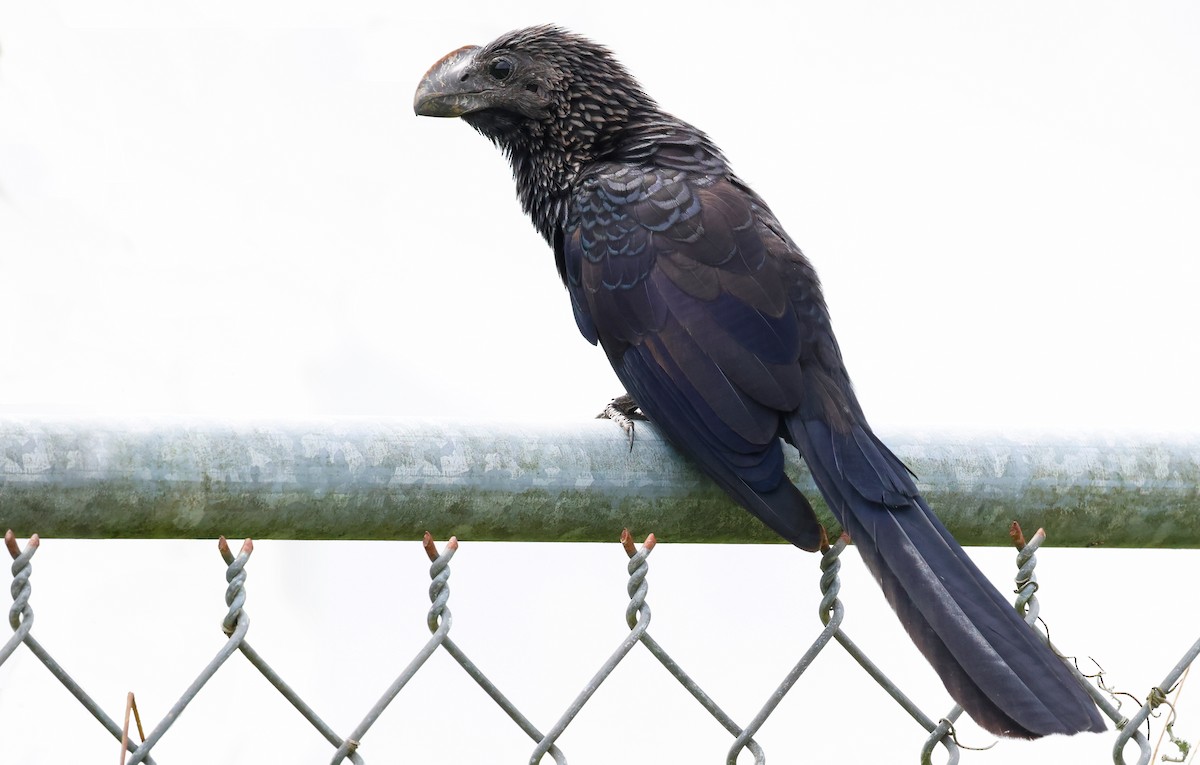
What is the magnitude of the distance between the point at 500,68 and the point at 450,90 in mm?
169

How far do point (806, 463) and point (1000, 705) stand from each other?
81cm

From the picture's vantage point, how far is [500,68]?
3451mm

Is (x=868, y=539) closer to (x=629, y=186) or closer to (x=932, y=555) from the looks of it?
(x=932, y=555)

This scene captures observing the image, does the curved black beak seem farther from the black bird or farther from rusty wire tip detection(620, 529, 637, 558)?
rusty wire tip detection(620, 529, 637, 558)

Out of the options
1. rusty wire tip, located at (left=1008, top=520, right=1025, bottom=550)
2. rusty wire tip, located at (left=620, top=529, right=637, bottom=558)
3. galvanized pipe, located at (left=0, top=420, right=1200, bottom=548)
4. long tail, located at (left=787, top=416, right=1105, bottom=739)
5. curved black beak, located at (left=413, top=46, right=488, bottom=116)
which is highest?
curved black beak, located at (left=413, top=46, right=488, bottom=116)

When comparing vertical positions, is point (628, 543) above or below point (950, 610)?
above

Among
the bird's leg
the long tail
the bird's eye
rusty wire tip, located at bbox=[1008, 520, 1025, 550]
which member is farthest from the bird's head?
rusty wire tip, located at bbox=[1008, 520, 1025, 550]

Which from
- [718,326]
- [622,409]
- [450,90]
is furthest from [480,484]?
[450,90]

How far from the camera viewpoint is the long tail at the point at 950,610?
1.44 m

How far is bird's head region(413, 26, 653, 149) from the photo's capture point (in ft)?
11.1

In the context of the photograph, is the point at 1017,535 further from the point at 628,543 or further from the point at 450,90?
the point at 450,90

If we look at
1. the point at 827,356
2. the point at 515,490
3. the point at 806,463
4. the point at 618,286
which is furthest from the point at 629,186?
the point at 515,490


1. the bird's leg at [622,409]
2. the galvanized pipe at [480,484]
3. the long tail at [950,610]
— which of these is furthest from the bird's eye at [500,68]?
the galvanized pipe at [480,484]

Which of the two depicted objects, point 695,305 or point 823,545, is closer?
point 823,545
